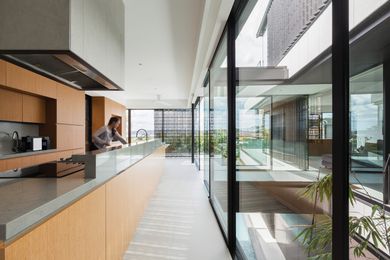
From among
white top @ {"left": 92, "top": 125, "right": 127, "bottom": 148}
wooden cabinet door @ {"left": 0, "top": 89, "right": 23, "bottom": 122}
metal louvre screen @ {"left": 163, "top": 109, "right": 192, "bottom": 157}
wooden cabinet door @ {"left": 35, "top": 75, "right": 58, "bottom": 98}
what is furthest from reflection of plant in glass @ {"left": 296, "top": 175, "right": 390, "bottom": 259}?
metal louvre screen @ {"left": 163, "top": 109, "right": 192, "bottom": 157}

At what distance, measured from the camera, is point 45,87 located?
16.1ft

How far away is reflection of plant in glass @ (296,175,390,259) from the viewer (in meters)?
0.75

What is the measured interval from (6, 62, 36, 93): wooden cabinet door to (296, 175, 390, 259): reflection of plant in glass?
446 centimetres

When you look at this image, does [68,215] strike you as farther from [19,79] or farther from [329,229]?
[19,79]

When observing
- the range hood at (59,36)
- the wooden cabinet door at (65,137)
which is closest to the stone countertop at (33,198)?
the range hood at (59,36)

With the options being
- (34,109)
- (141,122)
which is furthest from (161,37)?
(141,122)

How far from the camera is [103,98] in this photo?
→ 8484 mm

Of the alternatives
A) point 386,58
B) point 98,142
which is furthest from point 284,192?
point 98,142

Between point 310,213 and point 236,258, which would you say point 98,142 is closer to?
point 236,258

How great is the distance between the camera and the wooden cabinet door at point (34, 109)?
4.65m

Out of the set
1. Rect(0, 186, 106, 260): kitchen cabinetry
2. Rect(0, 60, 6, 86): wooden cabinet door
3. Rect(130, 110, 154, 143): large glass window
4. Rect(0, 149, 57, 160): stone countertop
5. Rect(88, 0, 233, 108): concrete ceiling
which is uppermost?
Rect(88, 0, 233, 108): concrete ceiling

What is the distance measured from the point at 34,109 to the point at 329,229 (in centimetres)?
548

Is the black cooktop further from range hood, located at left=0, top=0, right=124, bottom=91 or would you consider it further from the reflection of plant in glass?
the reflection of plant in glass

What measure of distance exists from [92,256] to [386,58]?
6.16 ft
